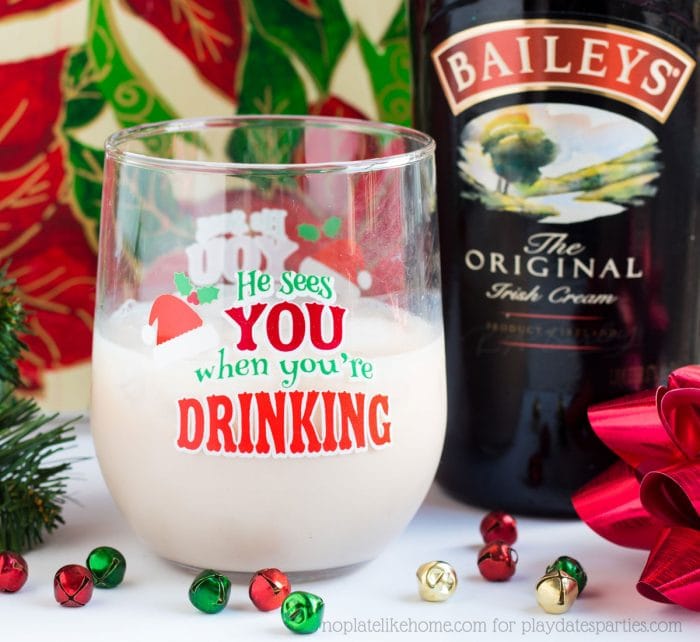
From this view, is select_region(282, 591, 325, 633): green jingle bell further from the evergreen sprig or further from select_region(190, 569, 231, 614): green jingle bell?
the evergreen sprig

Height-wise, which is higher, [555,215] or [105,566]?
[555,215]

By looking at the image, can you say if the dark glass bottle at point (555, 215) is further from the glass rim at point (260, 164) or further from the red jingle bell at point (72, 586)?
the red jingle bell at point (72, 586)

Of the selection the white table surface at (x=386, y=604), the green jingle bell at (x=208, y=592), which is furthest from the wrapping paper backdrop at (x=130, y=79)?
the green jingle bell at (x=208, y=592)

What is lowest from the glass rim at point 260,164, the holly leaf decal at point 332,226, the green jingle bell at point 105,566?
the green jingle bell at point 105,566

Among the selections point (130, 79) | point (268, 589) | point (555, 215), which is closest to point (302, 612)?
point (268, 589)

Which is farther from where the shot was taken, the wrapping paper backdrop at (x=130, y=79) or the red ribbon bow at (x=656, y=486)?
the wrapping paper backdrop at (x=130, y=79)

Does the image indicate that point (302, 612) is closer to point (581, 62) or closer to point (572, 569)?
point (572, 569)

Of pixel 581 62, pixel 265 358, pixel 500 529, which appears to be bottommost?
pixel 500 529
